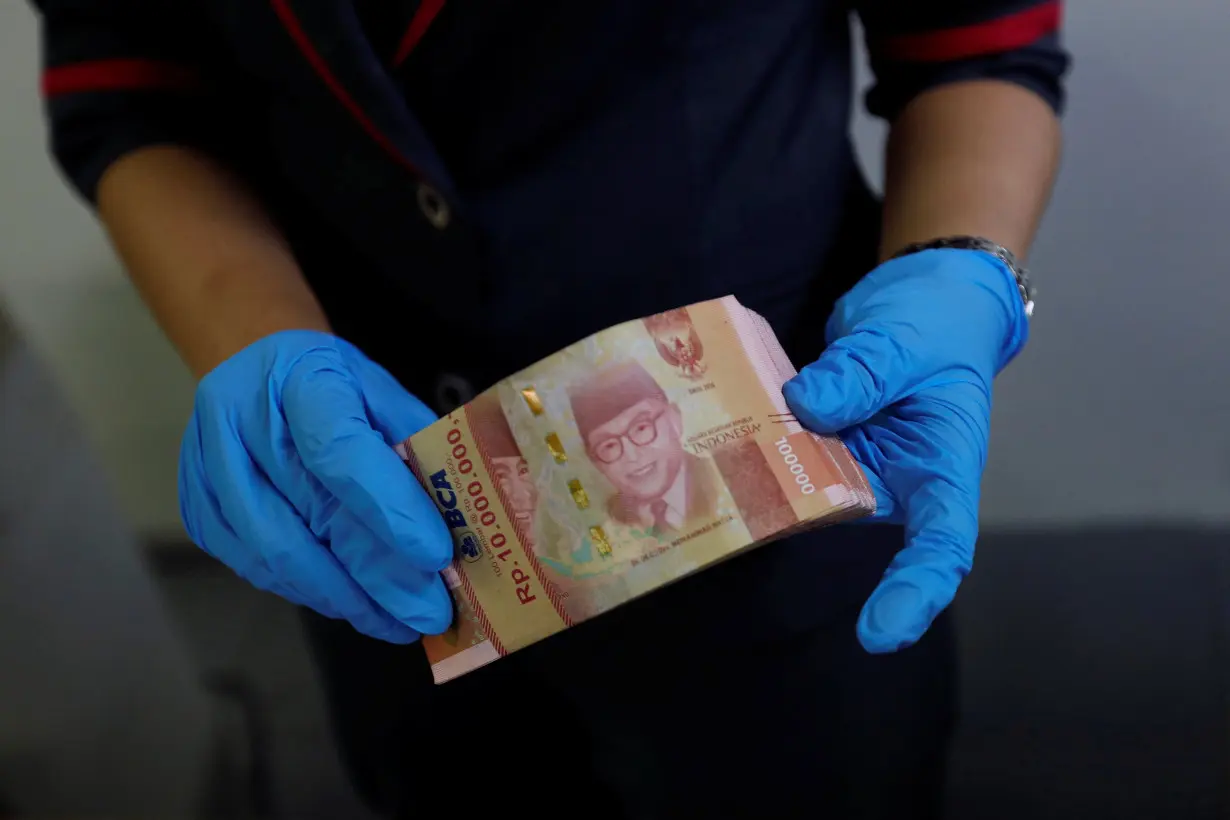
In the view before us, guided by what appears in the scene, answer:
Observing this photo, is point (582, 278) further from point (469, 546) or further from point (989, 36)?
point (989, 36)

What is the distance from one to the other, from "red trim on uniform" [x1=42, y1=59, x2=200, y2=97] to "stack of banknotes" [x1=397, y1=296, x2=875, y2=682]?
409 millimetres

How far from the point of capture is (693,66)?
52cm

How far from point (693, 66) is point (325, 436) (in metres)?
0.31

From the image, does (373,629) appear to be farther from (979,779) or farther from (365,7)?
(979,779)

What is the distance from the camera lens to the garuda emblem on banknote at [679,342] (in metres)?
0.42

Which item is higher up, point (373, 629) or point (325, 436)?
point (325, 436)

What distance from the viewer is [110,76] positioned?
0.62 meters

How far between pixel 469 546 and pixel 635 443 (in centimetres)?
11

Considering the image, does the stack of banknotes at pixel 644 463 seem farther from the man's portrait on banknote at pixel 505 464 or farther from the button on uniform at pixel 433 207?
the button on uniform at pixel 433 207

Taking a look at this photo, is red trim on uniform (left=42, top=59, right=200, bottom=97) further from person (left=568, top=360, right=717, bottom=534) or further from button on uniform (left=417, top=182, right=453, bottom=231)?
person (left=568, top=360, right=717, bottom=534)

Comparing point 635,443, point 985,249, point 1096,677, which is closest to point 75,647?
point 635,443

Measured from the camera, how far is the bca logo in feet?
1.49

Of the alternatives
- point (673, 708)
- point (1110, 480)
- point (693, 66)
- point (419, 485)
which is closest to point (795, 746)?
point (673, 708)

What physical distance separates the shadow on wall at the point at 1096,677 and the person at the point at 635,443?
788mm
